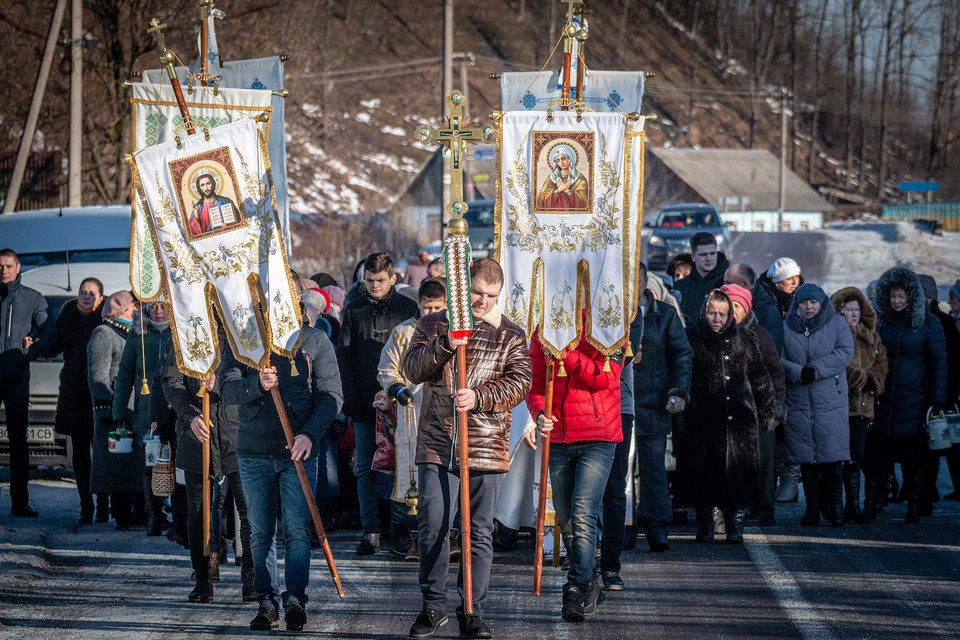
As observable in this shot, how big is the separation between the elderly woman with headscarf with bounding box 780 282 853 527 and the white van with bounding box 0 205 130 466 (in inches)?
264

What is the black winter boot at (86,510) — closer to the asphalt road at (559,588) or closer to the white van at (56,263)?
the asphalt road at (559,588)

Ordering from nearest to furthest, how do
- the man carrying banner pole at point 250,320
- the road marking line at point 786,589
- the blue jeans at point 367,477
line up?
the road marking line at point 786,589 → the man carrying banner pole at point 250,320 → the blue jeans at point 367,477

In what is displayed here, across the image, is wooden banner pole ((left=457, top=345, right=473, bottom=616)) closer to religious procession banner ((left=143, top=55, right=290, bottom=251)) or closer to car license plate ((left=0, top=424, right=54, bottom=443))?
religious procession banner ((left=143, top=55, right=290, bottom=251))

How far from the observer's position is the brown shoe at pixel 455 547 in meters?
8.57

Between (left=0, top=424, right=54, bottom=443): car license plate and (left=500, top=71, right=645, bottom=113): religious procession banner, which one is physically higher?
(left=500, top=71, right=645, bottom=113): religious procession banner

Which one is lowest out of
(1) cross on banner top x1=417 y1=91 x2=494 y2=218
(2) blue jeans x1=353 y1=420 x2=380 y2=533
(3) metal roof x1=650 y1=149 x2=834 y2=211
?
(2) blue jeans x1=353 y1=420 x2=380 y2=533

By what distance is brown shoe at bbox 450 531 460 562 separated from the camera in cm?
857

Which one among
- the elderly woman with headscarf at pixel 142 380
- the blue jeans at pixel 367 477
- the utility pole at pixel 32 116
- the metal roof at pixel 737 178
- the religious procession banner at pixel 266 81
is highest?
the metal roof at pixel 737 178

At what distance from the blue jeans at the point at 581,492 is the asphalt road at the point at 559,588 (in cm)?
32

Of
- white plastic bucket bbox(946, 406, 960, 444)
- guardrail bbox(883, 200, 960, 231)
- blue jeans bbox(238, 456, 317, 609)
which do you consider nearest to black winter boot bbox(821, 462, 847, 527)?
white plastic bucket bbox(946, 406, 960, 444)

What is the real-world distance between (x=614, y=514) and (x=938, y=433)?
13.6 ft

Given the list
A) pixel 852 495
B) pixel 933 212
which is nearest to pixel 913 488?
pixel 852 495

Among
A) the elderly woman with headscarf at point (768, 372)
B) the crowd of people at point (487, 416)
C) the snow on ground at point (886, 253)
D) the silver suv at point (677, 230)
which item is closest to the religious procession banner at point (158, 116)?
the crowd of people at point (487, 416)

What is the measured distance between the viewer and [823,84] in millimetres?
89750
